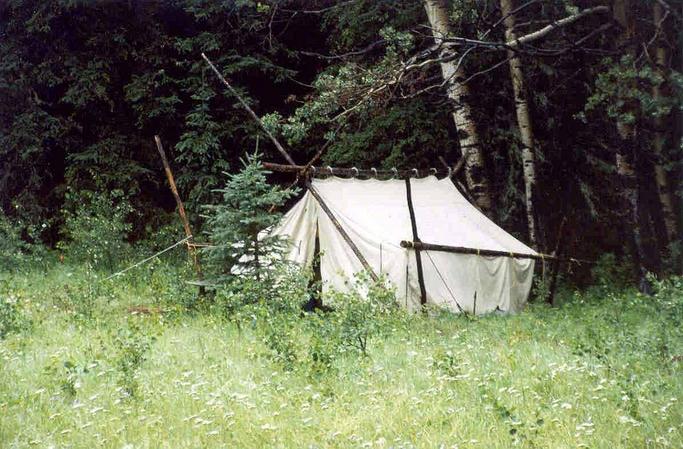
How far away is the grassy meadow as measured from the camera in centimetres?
508

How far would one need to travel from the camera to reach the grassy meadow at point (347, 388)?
508 cm

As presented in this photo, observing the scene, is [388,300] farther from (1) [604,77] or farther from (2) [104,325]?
(1) [604,77]

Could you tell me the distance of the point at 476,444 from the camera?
16.0 feet

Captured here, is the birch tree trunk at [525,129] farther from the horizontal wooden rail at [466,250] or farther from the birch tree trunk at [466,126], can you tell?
the horizontal wooden rail at [466,250]

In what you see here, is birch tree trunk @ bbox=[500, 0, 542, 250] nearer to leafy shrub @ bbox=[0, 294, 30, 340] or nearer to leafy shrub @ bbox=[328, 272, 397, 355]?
leafy shrub @ bbox=[328, 272, 397, 355]

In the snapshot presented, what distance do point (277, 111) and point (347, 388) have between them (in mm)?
10699

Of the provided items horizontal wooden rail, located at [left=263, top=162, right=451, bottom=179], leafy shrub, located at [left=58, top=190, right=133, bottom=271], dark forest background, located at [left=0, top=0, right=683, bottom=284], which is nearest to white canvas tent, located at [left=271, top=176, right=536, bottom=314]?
horizontal wooden rail, located at [left=263, top=162, right=451, bottom=179]

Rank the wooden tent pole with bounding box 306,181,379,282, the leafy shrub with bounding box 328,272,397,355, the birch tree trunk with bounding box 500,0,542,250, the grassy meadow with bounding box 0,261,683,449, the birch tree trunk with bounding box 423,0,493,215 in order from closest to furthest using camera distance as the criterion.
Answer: the grassy meadow with bounding box 0,261,683,449 < the leafy shrub with bounding box 328,272,397,355 < the wooden tent pole with bounding box 306,181,379,282 < the birch tree trunk with bounding box 423,0,493,215 < the birch tree trunk with bounding box 500,0,542,250

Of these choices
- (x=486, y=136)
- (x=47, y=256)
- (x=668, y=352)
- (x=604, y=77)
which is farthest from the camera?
(x=47, y=256)

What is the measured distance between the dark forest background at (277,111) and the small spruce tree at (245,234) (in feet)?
7.05

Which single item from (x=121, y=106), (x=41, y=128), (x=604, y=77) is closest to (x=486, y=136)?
(x=604, y=77)

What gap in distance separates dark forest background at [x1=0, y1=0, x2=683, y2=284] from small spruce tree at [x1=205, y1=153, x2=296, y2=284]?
2149mm

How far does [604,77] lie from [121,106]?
12485 mm

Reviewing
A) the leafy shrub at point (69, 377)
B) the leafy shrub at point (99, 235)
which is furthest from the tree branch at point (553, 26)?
the leafy shrub at point (99, 235)
